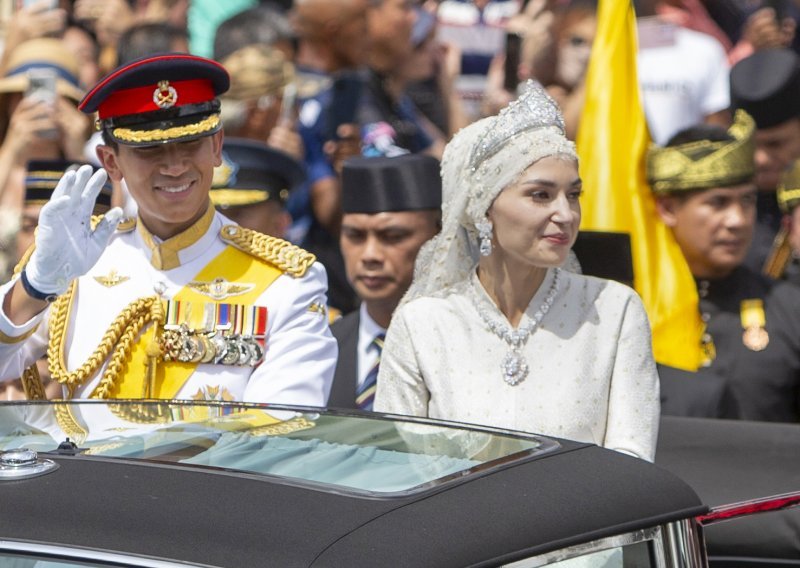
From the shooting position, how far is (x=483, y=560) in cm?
204

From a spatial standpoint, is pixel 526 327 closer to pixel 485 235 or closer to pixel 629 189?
pixel 485 235

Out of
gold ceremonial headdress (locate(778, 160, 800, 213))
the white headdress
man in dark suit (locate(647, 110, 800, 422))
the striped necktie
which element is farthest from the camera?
gold ceremonial headdress (locate(778, 160, 800, 213))

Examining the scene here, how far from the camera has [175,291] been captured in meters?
3.73

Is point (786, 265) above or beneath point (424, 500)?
above

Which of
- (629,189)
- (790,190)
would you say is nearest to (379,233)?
(629,189)

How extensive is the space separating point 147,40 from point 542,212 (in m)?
4.27

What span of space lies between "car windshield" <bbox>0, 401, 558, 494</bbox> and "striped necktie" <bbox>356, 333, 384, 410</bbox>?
193 centimetres

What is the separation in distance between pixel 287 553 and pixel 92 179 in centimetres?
171

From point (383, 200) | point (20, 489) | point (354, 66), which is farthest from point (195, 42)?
point (20, 489)

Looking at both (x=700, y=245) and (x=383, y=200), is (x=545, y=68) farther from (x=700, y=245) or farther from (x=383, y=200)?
(x=383, y=200)

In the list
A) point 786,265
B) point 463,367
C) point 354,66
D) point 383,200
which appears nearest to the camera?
point 463,367

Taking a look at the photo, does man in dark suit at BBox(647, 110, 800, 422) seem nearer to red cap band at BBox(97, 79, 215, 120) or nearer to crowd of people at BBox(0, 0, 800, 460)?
crowd of people at BBox(0, 0, 800, 460)

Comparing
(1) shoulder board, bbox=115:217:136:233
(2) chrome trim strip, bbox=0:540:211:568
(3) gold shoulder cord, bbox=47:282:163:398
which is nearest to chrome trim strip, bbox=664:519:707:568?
(2) chrome trim strip, bbox=0:540:211:568

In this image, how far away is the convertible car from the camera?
1982 mm
